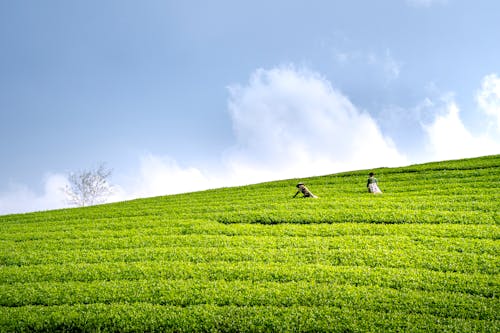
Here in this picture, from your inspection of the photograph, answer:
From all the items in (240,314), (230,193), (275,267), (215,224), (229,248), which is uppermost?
(230,193)

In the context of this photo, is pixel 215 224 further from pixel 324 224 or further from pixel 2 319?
pixel 2 319

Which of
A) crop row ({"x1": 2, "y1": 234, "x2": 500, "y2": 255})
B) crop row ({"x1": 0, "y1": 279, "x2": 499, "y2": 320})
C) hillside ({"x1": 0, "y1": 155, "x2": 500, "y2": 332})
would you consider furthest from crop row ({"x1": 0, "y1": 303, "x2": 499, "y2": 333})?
crop row ({"x1": 2, "y1": 234, "x2": 500, "y2": 255})

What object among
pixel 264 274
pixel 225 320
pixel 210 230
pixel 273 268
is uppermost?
pixel 210 230

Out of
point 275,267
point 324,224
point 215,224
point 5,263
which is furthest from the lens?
point 215,224

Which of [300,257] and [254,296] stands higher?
[300,257]

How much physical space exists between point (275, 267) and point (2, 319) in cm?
981

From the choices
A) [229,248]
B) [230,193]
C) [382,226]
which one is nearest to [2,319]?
[229,248]

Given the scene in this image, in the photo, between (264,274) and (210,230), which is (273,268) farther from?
(210,230)

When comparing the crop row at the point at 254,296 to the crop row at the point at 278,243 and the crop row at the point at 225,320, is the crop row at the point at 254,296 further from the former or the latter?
the crop row at the point at 278,243

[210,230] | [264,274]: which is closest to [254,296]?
[264,274]

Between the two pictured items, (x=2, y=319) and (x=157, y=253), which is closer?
(x=2, y=319)

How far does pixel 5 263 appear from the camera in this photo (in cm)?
1892

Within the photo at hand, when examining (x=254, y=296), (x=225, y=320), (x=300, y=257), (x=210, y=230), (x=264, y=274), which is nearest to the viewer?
(x=225, y=320)

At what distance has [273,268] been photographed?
14.5 m
